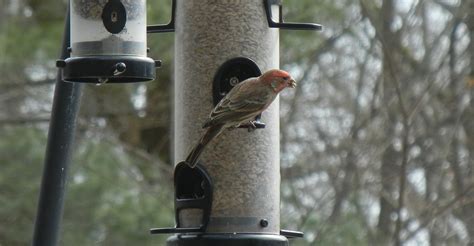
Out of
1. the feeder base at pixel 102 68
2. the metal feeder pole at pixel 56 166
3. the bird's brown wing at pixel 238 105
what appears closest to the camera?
the metal feeder pole at pixel 56 166

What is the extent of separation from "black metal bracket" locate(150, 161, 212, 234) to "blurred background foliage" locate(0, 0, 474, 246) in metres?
4.30

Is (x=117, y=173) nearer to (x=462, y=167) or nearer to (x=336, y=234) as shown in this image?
(x=336, y=234)

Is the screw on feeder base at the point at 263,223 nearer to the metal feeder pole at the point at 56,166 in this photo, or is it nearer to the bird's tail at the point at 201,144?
the bird's tail at the point at 201,144

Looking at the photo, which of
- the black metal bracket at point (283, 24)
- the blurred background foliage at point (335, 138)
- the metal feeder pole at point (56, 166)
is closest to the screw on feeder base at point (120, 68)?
the metal feeder pole at point (56, 166)

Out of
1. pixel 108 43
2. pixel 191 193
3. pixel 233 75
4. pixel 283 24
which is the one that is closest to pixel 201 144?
pixel 191 193

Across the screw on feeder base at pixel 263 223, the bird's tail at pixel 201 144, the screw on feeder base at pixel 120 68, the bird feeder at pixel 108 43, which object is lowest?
the screw on feeder base at pixel 263 223

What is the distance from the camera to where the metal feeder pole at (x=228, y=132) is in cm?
666

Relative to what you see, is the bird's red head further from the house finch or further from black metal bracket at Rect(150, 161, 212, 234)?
black metal bracket at Rect(150, 161, 212, 234)

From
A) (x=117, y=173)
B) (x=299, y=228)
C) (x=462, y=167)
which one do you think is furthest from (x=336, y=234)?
(x=117, y=173)

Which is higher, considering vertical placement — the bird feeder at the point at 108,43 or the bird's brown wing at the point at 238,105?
the bird feeder at the point at 108,43

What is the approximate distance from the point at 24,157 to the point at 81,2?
6630 mm

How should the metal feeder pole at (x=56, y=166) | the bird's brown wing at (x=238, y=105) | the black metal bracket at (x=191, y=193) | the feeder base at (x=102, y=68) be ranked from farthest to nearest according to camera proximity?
the black metal bracket at (x=191, y=193) < the bird's brown wing at (x=238, y=105) < the feeder base at (x=102, y=68) < the metal feeder pole at (x=56, y=166)

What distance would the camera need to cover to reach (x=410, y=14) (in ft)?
38.1

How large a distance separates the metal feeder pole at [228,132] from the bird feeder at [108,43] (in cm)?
28
